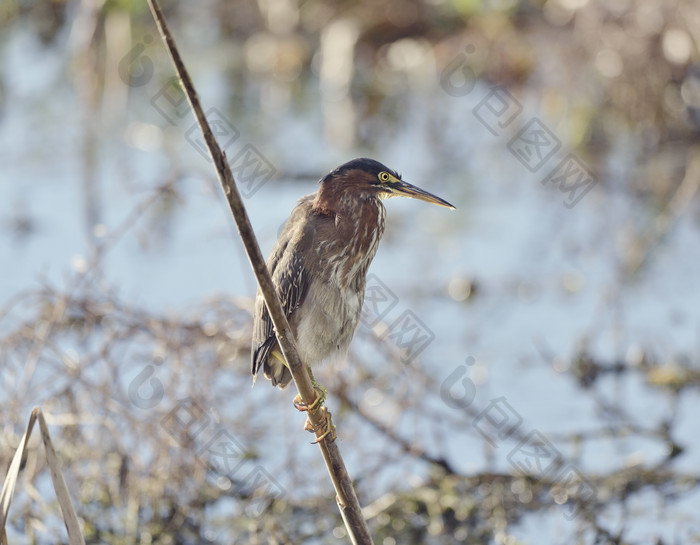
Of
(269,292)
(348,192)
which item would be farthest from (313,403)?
(348,192)

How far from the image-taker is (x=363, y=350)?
6918 mm

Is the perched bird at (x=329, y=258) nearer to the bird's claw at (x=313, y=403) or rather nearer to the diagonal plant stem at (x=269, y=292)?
the bird's claw at (x=313, y=403)

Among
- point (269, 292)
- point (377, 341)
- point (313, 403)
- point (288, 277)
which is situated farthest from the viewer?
point (377, 341)

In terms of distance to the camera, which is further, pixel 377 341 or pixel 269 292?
pixel 377 341

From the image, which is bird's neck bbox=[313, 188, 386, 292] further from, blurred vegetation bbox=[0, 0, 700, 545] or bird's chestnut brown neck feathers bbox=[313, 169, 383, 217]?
blurred vegetation bbox=[0, 0, 700, 545]

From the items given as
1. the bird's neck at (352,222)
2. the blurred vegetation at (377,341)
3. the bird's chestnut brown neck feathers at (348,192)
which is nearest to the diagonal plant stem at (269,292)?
the bird's neck at (352,222)

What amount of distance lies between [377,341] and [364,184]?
174 cm

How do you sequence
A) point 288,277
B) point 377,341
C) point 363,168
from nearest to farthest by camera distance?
point 363,168 → point 288,277 → point 377,341

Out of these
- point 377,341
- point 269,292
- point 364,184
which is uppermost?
point 377,341

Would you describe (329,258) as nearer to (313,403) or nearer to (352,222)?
(352,222)

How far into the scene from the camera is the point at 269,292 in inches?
108

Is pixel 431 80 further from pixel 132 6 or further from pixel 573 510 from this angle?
pixel 573 510

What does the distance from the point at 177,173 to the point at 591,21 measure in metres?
5.59

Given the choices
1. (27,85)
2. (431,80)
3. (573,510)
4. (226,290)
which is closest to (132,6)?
(27,85)
